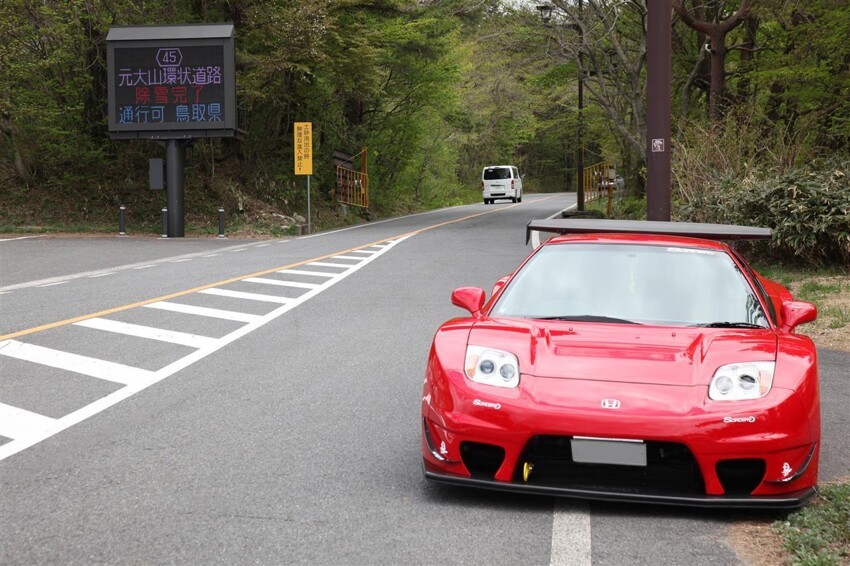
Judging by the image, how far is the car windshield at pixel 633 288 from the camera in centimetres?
504

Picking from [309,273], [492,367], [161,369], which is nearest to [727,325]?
[492,367]

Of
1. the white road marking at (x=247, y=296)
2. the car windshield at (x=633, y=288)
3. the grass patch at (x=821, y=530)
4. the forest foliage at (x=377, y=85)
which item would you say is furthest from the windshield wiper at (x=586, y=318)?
the forest foliage at (x=377, y=85)

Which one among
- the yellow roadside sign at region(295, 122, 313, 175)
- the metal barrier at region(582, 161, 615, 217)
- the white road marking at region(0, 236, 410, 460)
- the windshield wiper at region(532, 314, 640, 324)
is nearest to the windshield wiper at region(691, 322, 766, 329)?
the windshield wiper at region(532, 314, 640, 324)

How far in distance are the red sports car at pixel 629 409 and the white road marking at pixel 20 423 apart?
2.73 metres

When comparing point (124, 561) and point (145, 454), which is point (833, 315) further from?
point (124, 561)

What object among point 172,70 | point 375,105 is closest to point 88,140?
point 172,70

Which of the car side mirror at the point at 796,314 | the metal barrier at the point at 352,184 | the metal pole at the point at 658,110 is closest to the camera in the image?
the car side mirror at the point at 796,314

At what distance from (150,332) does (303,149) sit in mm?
22653

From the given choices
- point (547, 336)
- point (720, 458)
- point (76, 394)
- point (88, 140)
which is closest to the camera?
point (720, 458)

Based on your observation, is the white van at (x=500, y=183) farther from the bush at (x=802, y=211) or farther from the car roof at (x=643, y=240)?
the car roof at (x=643, y=240)

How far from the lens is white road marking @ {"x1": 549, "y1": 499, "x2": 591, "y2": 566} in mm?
3736

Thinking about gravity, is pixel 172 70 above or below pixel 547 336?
above

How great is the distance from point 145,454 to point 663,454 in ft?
9.42

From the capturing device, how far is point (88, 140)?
32156mm
